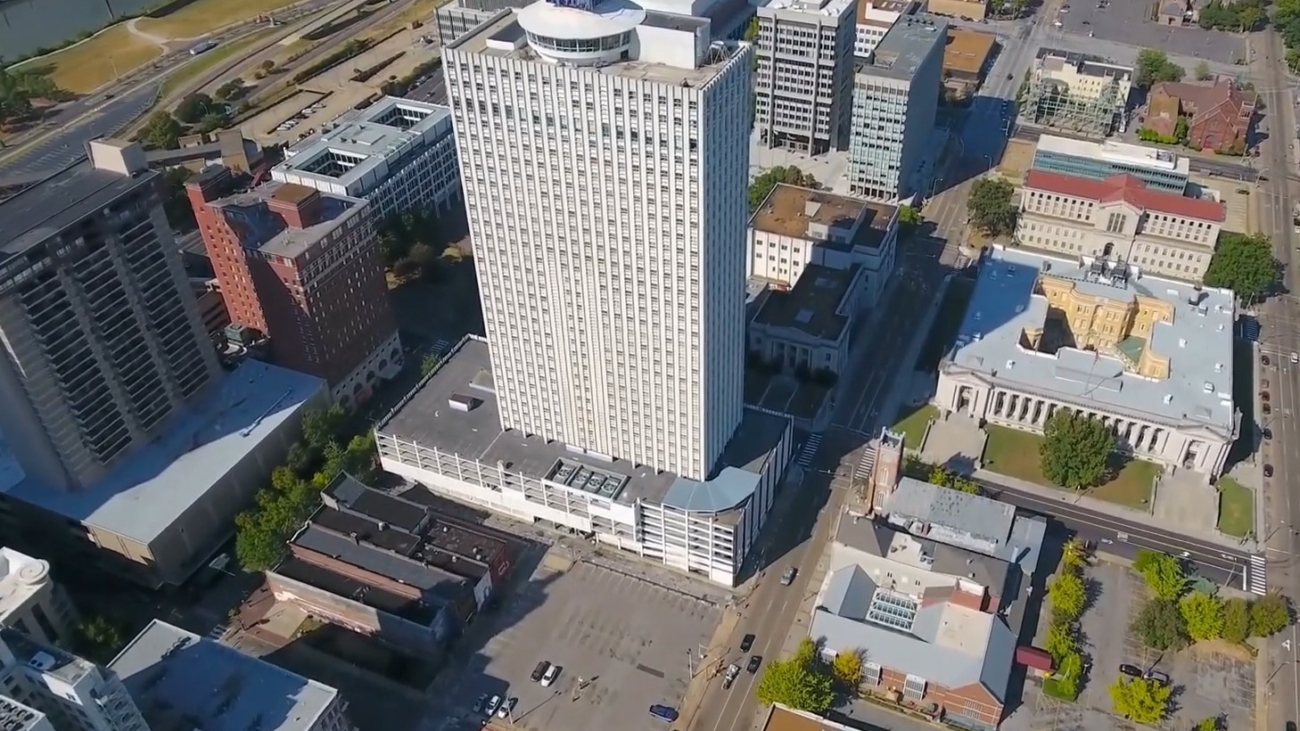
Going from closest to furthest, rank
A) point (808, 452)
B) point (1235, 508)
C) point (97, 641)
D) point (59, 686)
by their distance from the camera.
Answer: point (59, 686)
point (97, 641)
point (1235, 508)
point (808, 452)

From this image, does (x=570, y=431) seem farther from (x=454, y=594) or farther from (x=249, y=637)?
(x=249, y=637)

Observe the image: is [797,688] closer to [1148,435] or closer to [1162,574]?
[1162,574]

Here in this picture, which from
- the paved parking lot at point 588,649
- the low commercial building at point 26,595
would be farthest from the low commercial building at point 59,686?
the paved parking lot at point 588,649

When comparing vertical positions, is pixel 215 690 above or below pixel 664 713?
above

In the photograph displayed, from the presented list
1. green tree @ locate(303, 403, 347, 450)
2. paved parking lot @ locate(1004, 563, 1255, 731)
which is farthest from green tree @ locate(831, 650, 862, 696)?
green tree @ locate(303, 403, 347, 450)

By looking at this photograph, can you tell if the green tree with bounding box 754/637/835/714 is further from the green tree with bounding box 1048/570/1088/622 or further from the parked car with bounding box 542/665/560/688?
the green tree with bounding box 1048/570/1088/622

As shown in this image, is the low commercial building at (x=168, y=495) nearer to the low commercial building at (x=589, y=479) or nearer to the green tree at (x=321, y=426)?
the green tree at (x=321, y=426)

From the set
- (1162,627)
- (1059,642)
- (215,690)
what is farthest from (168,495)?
(1162,627)
